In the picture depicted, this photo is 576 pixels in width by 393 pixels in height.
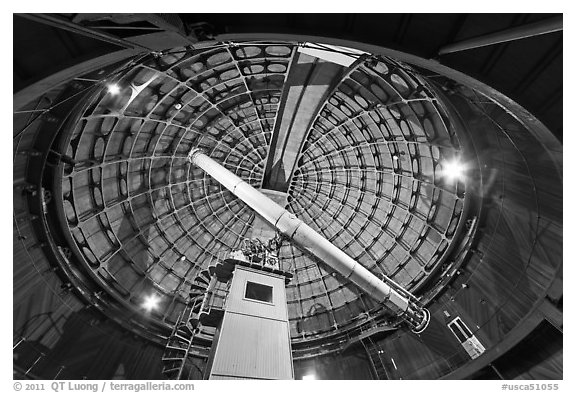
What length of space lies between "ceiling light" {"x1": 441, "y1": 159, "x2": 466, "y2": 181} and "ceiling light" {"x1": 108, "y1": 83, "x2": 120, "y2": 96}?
18699 mm

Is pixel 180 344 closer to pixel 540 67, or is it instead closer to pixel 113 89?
pixel 113 89

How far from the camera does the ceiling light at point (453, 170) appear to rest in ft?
57.3

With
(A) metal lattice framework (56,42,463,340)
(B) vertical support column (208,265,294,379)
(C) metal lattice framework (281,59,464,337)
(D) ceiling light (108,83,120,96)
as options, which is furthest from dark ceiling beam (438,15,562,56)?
(D) ceiling light (108,83,120,96)

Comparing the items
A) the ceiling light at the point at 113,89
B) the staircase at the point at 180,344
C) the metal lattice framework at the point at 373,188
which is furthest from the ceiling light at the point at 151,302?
the ceiling light at the point at 113,89

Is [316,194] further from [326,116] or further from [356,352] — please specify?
[356,352]

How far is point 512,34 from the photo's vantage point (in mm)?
6406

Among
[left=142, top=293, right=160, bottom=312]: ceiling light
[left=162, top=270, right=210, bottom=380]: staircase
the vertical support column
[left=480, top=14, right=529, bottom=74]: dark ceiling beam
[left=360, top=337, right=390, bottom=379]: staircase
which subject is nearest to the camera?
[left=480, top=14, right=529, bottom=74]: dark ceiling beam

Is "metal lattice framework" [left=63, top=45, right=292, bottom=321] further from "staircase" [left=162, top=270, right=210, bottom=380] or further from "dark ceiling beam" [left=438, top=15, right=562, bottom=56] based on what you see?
"dark ceiling beam" [left=438, top=15, right=562, bottom=56]

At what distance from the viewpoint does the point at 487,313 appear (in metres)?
16.3

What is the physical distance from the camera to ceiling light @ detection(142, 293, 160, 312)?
23.2m

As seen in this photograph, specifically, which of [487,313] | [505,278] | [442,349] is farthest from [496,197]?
[442,349]

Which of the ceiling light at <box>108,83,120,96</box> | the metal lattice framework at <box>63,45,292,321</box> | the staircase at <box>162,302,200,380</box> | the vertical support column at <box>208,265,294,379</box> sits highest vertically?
the metal lattice framework at <box>63,45,292,321</box>

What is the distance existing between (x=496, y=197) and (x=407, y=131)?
698cm

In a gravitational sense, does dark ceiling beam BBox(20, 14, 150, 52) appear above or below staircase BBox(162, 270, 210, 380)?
below
